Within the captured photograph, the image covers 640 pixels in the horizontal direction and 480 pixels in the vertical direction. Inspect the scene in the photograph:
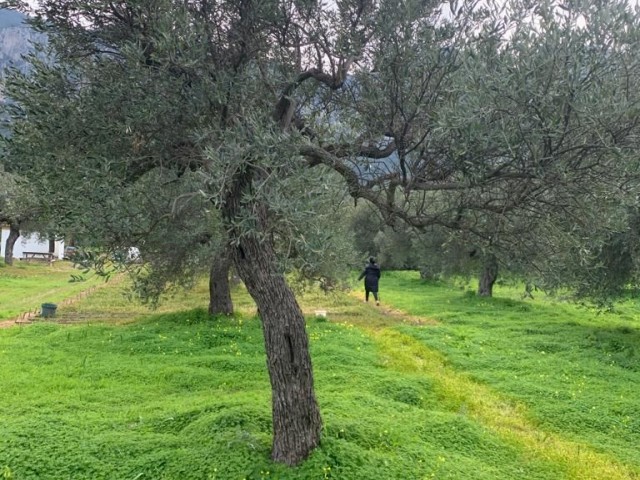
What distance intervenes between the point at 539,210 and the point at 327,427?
4.54 meters

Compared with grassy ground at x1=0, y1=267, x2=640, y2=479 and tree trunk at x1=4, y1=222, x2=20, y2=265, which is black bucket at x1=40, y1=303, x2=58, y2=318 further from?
tree trunk at x1=4, y1=222, x2=20, y2=265

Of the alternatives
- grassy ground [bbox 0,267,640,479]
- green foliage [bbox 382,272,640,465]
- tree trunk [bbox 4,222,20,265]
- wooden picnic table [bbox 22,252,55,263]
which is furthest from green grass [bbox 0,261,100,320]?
green foliage [bbox 382,272,640,465]

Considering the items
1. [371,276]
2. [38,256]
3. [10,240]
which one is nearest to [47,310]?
[371,276]

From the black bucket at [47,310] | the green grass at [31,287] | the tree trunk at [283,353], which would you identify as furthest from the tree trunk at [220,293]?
the tree trunk at [283,353]

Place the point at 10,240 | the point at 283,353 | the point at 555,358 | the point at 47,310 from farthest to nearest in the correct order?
the point at 10,240 → the point at 47,310 → the point at 555,358 → the point at 283,353

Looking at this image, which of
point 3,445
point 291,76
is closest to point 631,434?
point 291,76

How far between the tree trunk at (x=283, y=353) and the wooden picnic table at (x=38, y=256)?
164 feet

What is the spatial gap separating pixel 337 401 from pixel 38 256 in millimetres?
55491

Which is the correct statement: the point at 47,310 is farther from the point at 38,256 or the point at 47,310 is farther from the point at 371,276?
the point at 38,256

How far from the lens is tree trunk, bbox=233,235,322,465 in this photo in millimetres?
6949

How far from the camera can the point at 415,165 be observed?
6.38 metres

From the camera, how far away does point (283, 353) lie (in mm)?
7121

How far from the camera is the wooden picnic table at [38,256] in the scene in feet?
171

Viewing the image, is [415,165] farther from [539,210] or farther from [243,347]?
[243,347]
